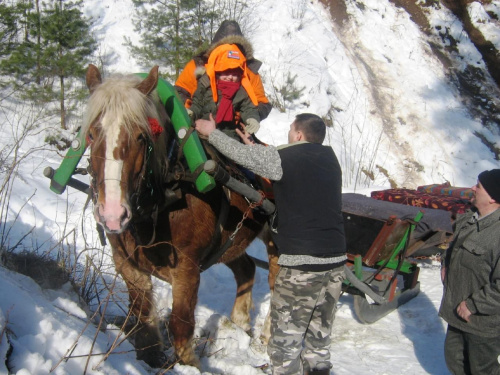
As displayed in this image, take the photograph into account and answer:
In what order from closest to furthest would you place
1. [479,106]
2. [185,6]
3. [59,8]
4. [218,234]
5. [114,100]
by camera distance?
[114,100] < [218,234] < [59,8] < [185,6] < [479,106]

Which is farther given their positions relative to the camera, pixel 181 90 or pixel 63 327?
pixel 181 90

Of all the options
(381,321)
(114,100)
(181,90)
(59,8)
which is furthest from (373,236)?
(59,8)

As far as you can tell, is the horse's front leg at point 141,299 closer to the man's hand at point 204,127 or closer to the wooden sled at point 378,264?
the man's hand at point 204,127

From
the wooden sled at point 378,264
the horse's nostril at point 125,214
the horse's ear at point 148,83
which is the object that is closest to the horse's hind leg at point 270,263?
the wooden sled at point 378,264

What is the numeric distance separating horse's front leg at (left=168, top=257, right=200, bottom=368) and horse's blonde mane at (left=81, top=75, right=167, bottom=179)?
80 centimetres

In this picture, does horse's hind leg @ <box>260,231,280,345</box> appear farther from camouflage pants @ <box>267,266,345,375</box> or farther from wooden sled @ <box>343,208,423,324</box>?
camouflage pants @ <box>267,266,345,375</box>

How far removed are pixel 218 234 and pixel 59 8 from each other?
900 cm

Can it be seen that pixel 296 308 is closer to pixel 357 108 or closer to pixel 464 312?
pixel 464 312

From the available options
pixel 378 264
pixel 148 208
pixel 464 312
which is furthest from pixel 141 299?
pixel 378 264

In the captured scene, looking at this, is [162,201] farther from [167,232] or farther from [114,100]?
[114,100]

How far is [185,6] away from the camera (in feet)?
34.9

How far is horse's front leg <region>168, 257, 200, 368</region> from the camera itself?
9.50ft

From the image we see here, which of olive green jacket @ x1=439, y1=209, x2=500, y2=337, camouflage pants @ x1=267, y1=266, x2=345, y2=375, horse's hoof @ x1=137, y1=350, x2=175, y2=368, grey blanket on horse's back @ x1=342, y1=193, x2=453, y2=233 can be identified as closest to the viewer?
olive green jacket @ x1=439, y1=209, x2=500, y2=337

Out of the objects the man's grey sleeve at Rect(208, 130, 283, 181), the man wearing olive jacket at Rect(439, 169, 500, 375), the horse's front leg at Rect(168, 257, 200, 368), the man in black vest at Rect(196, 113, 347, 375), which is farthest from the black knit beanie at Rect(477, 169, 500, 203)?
the horse's front leg at Rect(168, 257, 200, 368)
